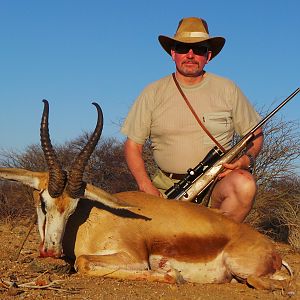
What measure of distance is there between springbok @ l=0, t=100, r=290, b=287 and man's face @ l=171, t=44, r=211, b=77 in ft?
5.96

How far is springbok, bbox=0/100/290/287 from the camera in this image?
514cm

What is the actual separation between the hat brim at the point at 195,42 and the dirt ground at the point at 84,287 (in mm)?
2861

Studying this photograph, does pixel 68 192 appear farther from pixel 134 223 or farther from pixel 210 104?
pixel 210 104

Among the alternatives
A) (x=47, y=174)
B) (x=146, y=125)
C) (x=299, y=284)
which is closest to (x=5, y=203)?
(x=146, y=125)

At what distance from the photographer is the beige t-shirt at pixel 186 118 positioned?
269 inches

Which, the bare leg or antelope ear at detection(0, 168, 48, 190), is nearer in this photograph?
antelope ear at detection(0, 168, 48, 190)

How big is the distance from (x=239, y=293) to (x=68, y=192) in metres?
1.70

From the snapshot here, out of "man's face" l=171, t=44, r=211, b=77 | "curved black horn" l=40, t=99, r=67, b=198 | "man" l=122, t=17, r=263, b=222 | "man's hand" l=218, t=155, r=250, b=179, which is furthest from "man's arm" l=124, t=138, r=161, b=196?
"curved black horn" l=40, t=99, r=67, b=198

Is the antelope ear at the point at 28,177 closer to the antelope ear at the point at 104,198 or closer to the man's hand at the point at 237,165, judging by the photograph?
the antelope ear at the point at 104,198

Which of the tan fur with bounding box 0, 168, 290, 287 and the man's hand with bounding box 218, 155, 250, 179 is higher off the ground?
the man's hand with bounding box 218, 155, 250, 179

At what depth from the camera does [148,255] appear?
214 inches

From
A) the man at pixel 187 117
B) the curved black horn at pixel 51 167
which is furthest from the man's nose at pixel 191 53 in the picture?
the curved black horn at pixel 51 167

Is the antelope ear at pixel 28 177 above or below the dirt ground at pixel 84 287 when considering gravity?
above

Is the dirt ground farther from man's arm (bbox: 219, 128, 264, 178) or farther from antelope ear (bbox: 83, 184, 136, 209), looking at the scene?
man's arm (bbox: 219, 128, 264, 178)
